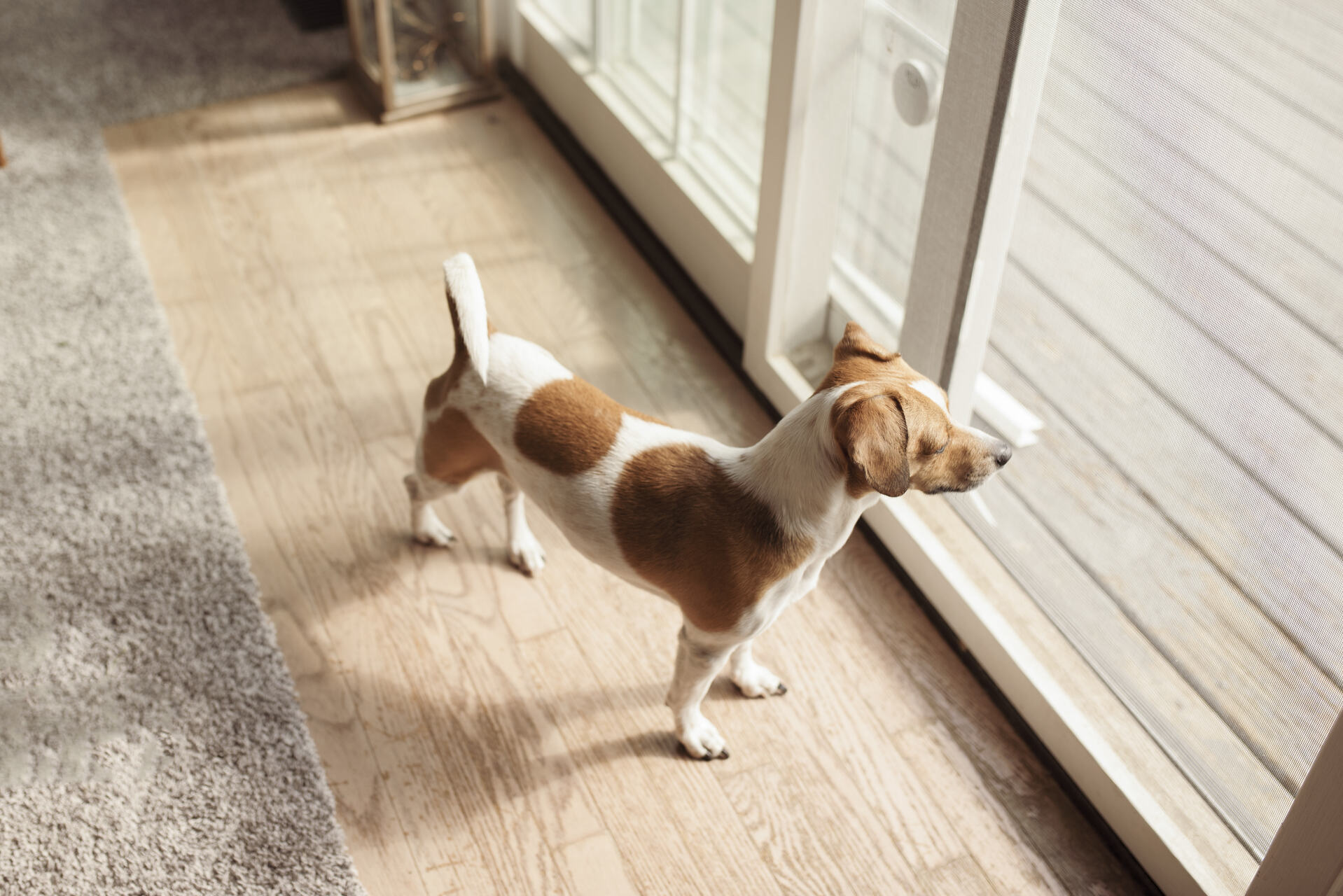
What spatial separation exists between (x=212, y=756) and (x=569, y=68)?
5.60ft

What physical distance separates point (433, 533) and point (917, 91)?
38.8 inches

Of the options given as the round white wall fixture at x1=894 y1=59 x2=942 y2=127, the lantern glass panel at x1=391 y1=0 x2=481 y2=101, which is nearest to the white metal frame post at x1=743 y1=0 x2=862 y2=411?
the round white wall fixture at x1=894 y1=59 x2=942 y2=127

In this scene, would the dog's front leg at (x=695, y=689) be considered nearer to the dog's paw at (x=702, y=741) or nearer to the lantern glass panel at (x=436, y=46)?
the dog's paw at (x=702, y=741)

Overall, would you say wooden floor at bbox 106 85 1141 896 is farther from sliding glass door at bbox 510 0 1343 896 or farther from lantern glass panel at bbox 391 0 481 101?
lantern glass panel at bbox 391 0 481 101

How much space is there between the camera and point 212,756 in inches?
62.7

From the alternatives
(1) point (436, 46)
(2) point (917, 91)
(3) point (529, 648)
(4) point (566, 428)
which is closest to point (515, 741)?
(3) point (529, 648)

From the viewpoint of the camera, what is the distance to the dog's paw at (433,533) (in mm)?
1850

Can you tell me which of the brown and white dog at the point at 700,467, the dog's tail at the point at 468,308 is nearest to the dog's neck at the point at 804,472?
the brown and white dog at the point at 700,467

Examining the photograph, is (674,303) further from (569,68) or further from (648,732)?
(648,732)

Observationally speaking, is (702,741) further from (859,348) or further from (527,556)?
(859,348)

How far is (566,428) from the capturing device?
1.42 m

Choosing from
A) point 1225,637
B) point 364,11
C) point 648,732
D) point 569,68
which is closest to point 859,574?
point 648,732

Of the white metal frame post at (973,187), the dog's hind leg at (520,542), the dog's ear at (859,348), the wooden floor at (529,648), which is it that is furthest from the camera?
the dog's hind leg at (520,542)

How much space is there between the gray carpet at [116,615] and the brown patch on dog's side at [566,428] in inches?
21.9
